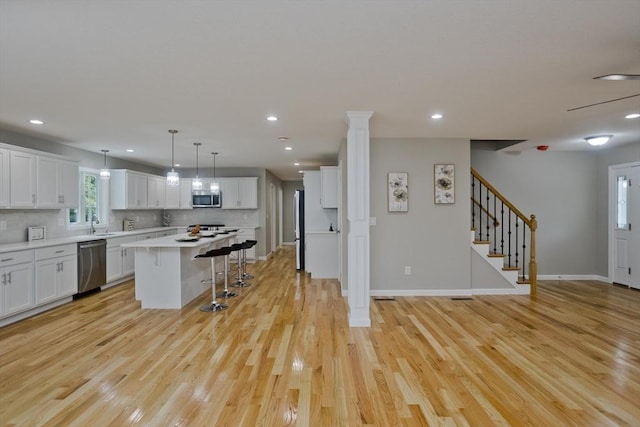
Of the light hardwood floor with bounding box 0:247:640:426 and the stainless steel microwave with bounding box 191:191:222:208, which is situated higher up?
the stainless steel microwave with bounding box 191:191:222:208

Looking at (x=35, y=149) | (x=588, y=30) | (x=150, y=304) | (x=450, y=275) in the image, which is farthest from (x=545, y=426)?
(x=35, y=149)

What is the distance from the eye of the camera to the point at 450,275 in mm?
5383

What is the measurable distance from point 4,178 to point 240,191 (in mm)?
4870

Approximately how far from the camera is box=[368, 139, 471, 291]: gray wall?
5.36 meters

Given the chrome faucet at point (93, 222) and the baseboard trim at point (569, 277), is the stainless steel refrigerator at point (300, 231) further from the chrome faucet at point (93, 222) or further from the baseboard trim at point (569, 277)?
the baseboard trim at point (569, 277)

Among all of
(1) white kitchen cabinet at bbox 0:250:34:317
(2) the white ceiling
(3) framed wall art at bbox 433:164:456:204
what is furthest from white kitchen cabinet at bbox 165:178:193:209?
(3) framed wall art at bbox 433:164:456:204

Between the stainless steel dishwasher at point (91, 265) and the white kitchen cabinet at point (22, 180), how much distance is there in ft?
2.95

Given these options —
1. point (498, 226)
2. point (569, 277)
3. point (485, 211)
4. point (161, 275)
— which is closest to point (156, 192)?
point (161, 275)

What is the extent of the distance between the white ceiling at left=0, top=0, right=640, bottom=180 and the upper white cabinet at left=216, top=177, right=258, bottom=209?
402 cm

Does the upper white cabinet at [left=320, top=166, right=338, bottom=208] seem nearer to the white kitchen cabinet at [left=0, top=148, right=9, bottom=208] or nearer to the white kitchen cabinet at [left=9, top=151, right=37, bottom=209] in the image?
the white kitchen cabinet at [left=9, top=151, right=37, bottom=209]

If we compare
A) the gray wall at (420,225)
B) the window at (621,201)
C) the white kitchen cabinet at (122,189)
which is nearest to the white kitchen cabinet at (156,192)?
the white kitchen cabinet at (122,189)

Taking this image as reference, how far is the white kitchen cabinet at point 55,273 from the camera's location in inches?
175

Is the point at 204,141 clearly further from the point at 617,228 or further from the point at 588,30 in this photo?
the point at 617,228

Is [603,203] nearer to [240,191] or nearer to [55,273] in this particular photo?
[240,191]
